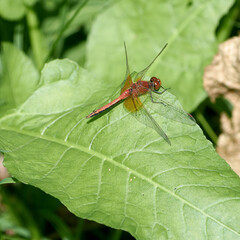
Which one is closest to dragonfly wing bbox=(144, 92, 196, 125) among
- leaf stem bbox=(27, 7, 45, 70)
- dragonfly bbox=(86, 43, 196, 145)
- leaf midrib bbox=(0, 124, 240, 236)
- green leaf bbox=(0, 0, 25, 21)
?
dragonfly bbox=(86, 43, 196, 145)

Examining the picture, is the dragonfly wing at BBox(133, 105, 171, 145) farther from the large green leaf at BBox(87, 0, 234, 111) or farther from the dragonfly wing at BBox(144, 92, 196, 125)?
the large green leaf at BBox(87, 0, 234, 111)

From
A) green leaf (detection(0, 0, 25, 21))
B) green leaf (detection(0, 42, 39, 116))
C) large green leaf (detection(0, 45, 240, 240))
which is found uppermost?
green leaf (detection(0, 0, 25, 21))

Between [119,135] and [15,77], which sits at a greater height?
[15,77]

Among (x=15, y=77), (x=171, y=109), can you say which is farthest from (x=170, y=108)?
(x=15, y=77)

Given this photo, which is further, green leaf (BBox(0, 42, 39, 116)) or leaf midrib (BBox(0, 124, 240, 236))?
green leaf (BBox(0, 42, 39, 116))

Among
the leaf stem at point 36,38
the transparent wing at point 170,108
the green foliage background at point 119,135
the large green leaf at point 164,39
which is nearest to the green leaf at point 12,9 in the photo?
the green foliage background at point 119,135

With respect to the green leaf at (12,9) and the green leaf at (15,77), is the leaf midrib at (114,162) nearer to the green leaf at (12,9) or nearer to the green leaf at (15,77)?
the green leaf at (15,77)

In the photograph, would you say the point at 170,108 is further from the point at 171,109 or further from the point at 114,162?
the point at 114,162
